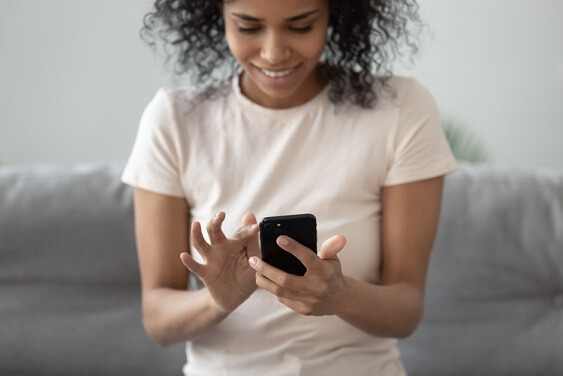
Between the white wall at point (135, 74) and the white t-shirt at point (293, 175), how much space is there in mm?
1036

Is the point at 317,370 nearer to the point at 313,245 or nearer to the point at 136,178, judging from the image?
the point at 313,245

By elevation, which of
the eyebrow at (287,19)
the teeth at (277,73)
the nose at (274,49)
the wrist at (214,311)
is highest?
the eyebrow at (287,19)

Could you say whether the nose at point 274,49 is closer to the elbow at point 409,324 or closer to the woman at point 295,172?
the woman at point 295,172

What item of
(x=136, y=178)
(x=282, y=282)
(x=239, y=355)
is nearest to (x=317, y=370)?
(x=239, y=355)

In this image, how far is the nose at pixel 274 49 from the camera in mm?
1352

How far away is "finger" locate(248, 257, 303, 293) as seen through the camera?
3.87 ft

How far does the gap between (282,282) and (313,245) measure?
7 centimetres

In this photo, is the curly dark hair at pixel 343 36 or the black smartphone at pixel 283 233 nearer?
the black smartphone at pixel 283 233

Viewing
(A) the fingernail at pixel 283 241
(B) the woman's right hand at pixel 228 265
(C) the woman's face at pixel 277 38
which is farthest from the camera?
(C) the woman's face at pixel 277 38

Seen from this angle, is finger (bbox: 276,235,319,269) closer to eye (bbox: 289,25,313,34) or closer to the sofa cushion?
eye (bbox: 289,25,313,34)

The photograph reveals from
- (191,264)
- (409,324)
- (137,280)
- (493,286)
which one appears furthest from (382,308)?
(137,280)

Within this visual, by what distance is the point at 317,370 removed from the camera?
1424 millimetres

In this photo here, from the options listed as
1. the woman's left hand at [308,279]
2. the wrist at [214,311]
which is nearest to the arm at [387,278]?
the woman's left hand at [308,279]

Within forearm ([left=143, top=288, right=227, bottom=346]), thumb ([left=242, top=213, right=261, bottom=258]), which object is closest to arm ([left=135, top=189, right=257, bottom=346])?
forearm ([left=143, top=288, right=227, bottom=346])
